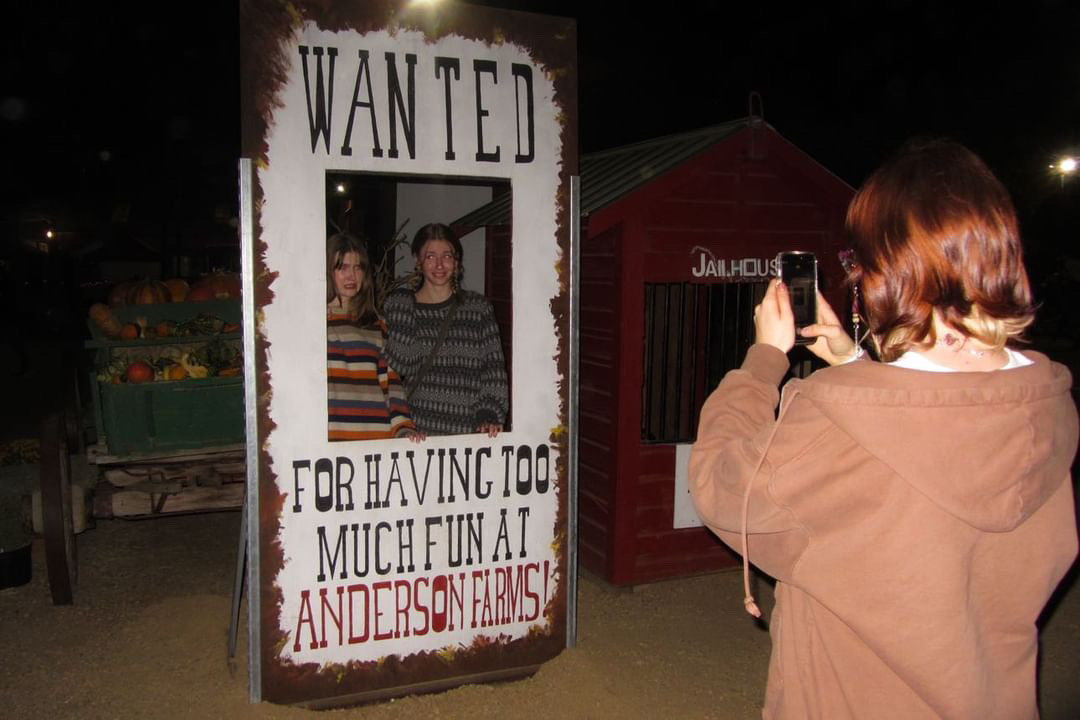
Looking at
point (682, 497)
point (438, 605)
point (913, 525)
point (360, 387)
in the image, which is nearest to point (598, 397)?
point (682, 497)

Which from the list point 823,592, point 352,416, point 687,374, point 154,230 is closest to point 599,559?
point 687,374

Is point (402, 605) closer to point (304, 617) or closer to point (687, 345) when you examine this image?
point (304, 617)

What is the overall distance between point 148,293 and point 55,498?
1.92 metres

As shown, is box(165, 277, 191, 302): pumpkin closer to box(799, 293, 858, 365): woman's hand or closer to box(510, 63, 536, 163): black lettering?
box(510, 63, 536, 163): black lettering

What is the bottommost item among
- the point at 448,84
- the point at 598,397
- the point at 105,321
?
the point at 598,397

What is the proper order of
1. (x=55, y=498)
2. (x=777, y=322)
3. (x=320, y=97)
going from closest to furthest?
(x=777, y=322) → (x=320, y=97) → (x=55, y=498)

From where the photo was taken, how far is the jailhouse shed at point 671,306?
5.19 m

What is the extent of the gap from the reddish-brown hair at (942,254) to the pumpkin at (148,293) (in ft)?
18.8

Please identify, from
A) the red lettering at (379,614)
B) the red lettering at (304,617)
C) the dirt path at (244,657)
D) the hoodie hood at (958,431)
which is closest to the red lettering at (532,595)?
the dirt path at (244,657)

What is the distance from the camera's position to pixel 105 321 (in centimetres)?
546

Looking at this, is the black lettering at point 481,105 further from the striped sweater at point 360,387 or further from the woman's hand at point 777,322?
the woman's hand at point 777,322

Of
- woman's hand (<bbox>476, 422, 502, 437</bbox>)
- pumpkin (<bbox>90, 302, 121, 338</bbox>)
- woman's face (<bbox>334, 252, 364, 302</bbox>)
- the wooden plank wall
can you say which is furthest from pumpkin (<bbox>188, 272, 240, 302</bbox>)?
woman's hand (<bbox>476, 422, 502, 437</bbox>)

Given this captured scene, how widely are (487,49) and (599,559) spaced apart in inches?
131

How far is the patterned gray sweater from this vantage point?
4273 mm
